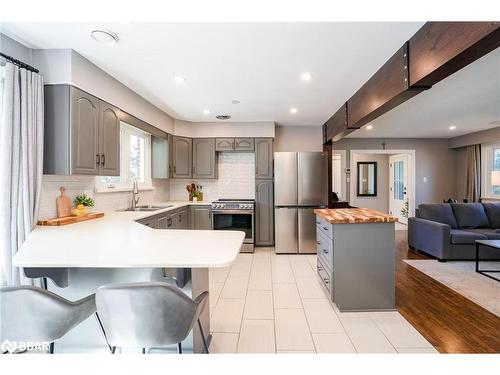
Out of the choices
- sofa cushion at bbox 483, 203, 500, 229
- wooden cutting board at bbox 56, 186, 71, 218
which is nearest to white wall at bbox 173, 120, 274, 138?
wooden cutting board at bbox 56, 186, 71, 218

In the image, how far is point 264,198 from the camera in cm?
473

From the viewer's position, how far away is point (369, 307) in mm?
2434

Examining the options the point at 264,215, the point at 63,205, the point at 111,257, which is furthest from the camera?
the point at 264,215

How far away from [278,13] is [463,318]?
296 cm

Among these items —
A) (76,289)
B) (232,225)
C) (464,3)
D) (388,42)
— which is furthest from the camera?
(232,225)

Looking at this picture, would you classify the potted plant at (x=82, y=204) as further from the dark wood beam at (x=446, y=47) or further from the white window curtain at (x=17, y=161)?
the dark wood beam at (x=446, y=47)

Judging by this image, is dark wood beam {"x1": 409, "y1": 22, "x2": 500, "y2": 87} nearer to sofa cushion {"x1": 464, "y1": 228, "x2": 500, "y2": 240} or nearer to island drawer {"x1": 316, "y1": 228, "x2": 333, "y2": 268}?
island drawer {"x1": 316, "y1": 228, "x2": 333, "y2": 268}

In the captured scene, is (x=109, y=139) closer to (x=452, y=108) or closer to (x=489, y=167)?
(x=452, y=108)

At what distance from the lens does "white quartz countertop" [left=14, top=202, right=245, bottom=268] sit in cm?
124

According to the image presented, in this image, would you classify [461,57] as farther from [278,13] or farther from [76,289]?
[76,289]

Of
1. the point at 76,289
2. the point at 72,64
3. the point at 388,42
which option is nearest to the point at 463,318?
the point at 388,42

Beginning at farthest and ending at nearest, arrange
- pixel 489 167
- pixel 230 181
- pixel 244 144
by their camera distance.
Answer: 1. pixel 489 167
2. pixel 230 181
3. pixel 244 144

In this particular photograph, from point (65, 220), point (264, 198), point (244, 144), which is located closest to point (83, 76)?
point (65, 220)

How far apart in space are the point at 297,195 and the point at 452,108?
2.88 m
